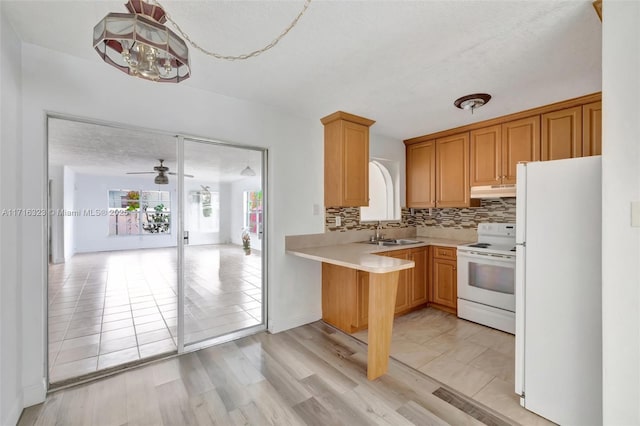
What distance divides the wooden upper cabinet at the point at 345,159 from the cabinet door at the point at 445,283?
1.38 m

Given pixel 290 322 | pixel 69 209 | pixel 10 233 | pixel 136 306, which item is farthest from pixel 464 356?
pixel 69 209

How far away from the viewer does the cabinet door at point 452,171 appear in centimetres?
364

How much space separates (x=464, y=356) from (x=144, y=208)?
5392 millimetres

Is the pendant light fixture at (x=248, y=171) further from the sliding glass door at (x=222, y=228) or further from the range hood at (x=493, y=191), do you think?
the range hood at (x=493, y=191)

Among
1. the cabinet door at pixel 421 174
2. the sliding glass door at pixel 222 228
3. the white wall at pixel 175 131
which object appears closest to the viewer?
the white wall at pixel 175 131

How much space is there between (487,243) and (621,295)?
2332mm

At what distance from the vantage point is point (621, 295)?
51.7 inches

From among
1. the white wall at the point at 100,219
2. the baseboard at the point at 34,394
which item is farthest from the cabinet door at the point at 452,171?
the baseboard at the point at 34,394

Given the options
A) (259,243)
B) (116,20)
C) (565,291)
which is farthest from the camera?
(259,243)

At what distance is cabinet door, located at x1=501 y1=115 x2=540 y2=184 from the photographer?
3002 mm

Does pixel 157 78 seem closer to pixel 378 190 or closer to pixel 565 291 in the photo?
pixel 565 291

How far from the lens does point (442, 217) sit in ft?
13.9

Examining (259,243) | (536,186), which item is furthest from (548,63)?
(259,243)

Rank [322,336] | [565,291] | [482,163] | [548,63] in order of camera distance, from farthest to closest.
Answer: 1. [482,163]
2. [322,336]
3. [548,63]
4. [565,291]
